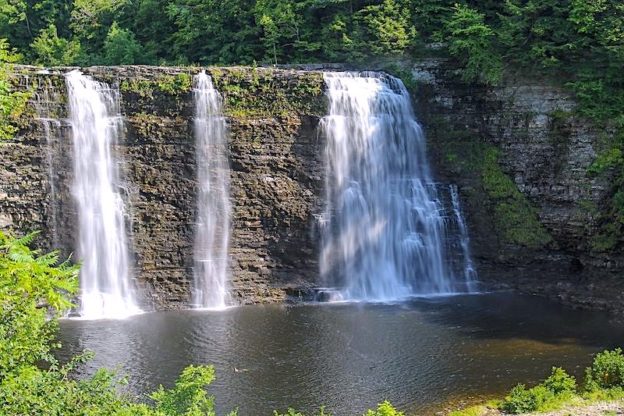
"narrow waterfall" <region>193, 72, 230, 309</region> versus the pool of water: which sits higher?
"narrow waterfall" <region>193, 72, 230, 309</region>

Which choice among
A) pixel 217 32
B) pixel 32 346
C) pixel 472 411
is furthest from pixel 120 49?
pixel 32 346

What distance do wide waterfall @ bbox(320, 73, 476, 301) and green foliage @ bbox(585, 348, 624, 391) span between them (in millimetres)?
9024

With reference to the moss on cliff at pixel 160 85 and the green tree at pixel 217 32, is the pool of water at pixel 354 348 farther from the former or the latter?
the green tree at pixel 217 32

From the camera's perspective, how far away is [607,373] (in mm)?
14047

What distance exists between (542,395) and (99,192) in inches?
586

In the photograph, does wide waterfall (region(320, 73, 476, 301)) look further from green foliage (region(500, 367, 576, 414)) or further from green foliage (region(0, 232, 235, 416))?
green foliage (region(0, 232, 235, 416))

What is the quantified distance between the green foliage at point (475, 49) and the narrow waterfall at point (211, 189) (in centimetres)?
896

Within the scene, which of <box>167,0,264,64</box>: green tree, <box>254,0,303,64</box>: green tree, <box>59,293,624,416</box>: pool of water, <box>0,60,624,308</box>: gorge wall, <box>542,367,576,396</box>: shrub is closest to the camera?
<box>542,367,576,396</box>: shrub

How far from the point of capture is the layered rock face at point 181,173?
20891mm

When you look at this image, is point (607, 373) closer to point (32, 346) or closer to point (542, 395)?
point (542, 395)

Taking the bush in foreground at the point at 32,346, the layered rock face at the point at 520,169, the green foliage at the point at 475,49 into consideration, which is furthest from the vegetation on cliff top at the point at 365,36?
the bush in foreground at the point at 32,346

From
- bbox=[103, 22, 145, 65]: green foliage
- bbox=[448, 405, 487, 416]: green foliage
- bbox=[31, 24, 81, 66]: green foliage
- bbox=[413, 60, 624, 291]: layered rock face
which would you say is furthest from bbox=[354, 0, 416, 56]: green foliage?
bbox=[448, 405, 487, 416]: green foliage

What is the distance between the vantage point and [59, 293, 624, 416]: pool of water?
14.4 m

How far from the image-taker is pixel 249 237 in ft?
73.8
